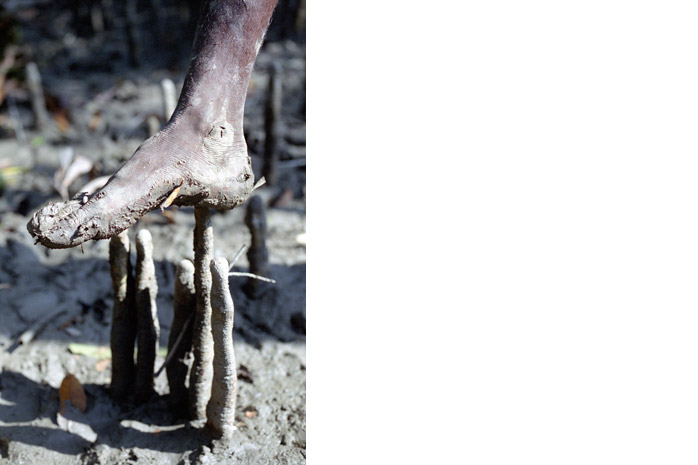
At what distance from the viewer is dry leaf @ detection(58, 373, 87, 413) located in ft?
8.21

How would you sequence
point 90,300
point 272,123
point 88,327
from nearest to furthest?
point 88,327 < point 90,300 < point 272,123

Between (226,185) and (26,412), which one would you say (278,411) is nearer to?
(26,412)

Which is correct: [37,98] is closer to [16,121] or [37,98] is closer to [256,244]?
[16,121]

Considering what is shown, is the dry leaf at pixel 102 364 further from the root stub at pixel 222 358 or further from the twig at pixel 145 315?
the root stub at pixel 222 358

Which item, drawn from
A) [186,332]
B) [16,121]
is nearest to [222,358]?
[186,332]

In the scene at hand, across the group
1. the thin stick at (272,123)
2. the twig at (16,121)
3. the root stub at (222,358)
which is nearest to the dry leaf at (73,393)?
the root stub at (222,358)

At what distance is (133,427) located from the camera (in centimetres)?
240

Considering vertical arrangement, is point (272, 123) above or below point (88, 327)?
above

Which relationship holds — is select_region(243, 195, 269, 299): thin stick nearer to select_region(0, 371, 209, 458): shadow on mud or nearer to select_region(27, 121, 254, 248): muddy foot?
select_region(0, 371, 209, 458): shadow on mud

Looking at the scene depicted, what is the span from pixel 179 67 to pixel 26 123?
1.21 m

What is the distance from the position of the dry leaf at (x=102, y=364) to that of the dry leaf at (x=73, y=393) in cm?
22

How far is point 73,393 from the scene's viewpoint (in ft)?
8.27

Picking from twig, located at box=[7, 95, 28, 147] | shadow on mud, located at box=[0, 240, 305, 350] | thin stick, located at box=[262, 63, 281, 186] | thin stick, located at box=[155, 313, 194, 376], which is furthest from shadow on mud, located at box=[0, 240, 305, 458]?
twig, located at box=[7, 95, 28, 147]

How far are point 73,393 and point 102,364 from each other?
0.28 metres
